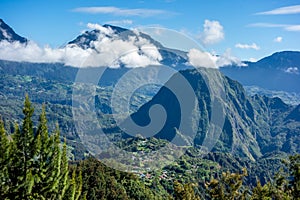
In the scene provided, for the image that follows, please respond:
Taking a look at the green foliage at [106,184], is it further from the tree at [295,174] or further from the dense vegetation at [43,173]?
the tree at [295,174]

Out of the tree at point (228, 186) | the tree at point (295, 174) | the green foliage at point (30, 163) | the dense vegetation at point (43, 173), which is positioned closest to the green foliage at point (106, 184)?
the dense vegetation at point (43, 173)

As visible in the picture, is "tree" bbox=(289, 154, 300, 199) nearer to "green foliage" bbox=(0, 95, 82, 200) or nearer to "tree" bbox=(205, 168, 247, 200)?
"tree" bbox=(205, 168, 247, 200)

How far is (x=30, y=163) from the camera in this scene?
19.0 m

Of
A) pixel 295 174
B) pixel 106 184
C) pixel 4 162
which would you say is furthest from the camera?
pixel 106 184

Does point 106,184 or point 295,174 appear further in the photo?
point 106,184

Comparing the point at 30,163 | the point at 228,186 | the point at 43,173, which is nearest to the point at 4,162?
the point at 30,163

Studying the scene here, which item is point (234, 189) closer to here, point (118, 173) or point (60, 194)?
point (60, 194)

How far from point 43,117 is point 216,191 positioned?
33.9 feet

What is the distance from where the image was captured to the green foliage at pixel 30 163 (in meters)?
18.0

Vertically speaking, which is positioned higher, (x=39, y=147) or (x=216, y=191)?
(x=39, y=147)

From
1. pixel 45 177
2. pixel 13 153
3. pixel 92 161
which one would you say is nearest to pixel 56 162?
pixel 45 177

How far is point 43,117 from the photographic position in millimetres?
19516

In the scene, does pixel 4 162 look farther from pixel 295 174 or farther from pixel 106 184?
pixel 106 184

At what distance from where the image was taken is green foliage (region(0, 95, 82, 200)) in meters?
18.0
